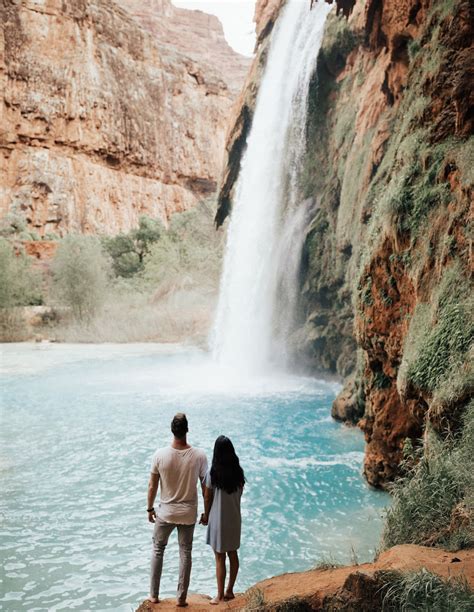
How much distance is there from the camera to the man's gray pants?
3.54 m

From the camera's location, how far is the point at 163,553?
3.57m

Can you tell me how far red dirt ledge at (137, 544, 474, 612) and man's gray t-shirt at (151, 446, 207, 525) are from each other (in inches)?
22.9

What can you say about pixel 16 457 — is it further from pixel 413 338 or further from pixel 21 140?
pixel 21 140

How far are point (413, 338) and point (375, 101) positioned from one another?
22.0 feet

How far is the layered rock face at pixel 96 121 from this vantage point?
3812 cm

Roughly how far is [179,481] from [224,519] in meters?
0.39

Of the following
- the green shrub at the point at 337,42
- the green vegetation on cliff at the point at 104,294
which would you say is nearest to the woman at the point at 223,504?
the green shrub at the point at 337,42

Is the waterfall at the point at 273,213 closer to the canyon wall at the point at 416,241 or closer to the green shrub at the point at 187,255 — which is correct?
the canyon wall at the point at 416,241

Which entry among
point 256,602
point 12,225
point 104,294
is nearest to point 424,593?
point 256,602

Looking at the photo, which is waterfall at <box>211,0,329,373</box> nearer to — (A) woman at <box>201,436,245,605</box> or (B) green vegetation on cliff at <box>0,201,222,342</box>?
(B) green vegetation on cliff at <box>0,201,222,342</box>

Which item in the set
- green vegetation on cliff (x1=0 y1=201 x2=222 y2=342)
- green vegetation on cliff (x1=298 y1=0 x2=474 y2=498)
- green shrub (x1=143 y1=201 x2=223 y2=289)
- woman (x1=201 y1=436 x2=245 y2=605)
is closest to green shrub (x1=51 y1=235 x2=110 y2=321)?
green vegetation on cliff (x1=0 y1=201 x2=222 y2=342)

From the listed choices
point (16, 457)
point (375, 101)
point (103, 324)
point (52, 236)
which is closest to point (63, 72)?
point (52, 236)

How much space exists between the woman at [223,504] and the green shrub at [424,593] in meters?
1.09

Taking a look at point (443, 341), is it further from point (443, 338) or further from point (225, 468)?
point (225, 468)
